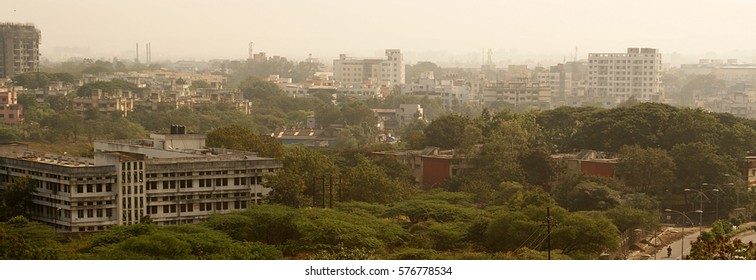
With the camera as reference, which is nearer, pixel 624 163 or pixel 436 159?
pixel 624 163

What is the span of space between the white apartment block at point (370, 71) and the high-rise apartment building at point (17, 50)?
6.50 m

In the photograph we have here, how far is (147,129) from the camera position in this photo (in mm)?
A: 15547

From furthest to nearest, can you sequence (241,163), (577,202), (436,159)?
(436,159) → (577,202) → (241,163)

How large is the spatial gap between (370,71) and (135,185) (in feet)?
54.5

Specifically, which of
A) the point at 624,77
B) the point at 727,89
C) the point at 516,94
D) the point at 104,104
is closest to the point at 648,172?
the point at 104,104

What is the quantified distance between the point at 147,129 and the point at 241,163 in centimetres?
712

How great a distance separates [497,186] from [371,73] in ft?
46.7

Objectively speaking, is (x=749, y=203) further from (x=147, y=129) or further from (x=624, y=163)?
(x=147, y=129)

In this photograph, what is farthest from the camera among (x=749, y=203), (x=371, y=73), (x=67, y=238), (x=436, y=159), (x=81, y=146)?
(x=371, y=73)

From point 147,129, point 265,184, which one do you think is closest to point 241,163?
point 265,184

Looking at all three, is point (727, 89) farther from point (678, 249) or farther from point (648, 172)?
point (678, 249)

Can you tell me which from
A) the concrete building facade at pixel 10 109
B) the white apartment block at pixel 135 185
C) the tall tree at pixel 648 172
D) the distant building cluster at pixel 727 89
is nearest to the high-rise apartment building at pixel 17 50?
the concrete building facade at pixel 10 109

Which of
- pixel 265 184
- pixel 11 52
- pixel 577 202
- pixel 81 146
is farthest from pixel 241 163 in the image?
pixel 11 52

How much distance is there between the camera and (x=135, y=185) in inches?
317
